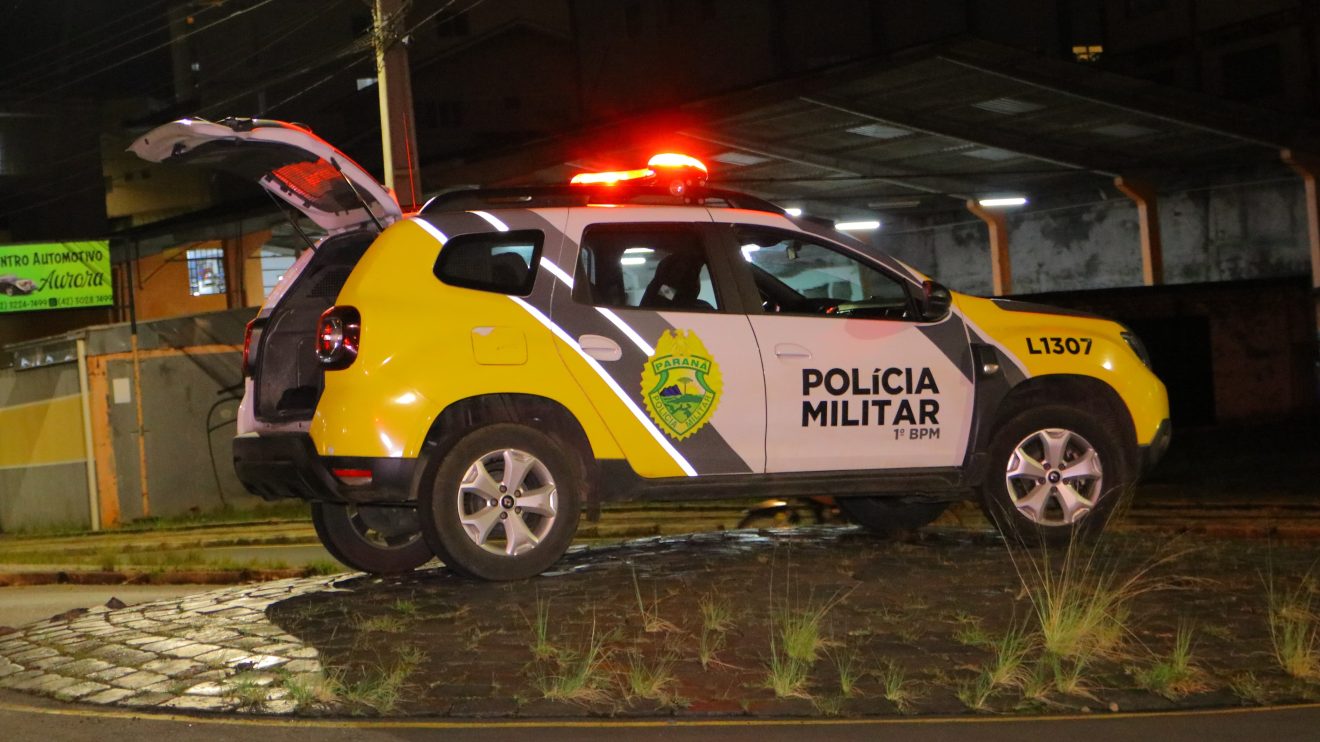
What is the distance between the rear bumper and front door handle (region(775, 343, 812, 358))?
1927mm

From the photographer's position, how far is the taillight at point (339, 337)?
7.05 meters

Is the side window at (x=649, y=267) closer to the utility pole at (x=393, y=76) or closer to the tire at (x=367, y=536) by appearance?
the tire at (x=367, y=536)

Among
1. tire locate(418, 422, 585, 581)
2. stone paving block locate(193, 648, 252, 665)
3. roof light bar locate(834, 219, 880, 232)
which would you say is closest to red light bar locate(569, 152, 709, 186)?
tire locate(418, 422, 585, 581)

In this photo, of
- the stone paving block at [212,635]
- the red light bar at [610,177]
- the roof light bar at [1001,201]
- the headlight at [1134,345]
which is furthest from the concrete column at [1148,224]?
the stone paving block at [212,635]

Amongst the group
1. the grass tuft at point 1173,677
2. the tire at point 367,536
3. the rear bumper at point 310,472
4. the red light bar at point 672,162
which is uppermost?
the red light bar at point 672,162

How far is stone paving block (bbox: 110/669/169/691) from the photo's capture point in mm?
5707

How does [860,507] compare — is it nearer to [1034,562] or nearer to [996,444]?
[996,444]

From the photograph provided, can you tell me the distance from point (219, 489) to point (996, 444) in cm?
1273

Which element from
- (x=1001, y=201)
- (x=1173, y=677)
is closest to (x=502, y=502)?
(x=1173, y=677)

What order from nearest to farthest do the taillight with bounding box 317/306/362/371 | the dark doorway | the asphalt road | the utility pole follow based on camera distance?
1. the asphalt road
2. the taillight with bounding box 317/306/362/371
3. the utility pole
4. the dark doorway

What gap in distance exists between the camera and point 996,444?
822 cm

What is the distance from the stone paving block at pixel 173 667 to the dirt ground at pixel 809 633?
19.5 inches

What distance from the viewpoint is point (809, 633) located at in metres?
5.67

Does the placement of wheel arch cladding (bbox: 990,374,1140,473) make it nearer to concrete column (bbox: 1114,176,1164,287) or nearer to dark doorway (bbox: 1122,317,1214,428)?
dark doorway (bbox: 1122,317,1214,428)
